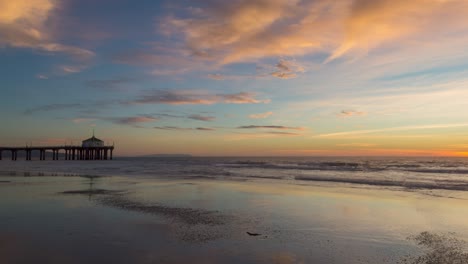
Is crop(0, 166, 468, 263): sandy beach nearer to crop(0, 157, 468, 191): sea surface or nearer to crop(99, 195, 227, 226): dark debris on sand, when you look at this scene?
crop(99, 195, 227, 226): dark debris on sand

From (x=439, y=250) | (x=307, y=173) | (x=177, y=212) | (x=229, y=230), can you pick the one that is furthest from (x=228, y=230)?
A: (x=307, y=173)

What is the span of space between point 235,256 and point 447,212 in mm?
10810

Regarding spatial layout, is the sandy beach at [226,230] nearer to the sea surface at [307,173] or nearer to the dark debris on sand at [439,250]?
the dark debris on sand at [439,250]

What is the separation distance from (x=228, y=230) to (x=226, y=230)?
0.19 feet

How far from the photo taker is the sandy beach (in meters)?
8.02

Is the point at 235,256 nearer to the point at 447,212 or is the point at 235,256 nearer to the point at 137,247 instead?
the point at 137,247

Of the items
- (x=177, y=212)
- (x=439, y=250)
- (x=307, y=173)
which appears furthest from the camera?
(x=307, y=173)

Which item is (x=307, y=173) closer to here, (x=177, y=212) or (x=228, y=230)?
(x=177, y=212)

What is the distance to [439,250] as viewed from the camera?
885 centimetres

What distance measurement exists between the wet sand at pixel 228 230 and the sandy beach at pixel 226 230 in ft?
0.08

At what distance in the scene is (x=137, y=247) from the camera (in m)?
8.52

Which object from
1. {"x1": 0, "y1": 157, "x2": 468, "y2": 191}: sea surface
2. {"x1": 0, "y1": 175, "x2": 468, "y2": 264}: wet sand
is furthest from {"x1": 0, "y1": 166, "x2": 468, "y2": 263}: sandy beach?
{"x1": 0, "y1": 157, "x2": 468, "y2": 191}: sea surface

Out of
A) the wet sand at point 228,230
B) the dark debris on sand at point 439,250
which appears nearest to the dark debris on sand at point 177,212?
the wet sand at point 228,230

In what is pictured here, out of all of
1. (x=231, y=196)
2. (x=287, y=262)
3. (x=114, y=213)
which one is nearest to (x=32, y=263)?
(x=287, y=262)
